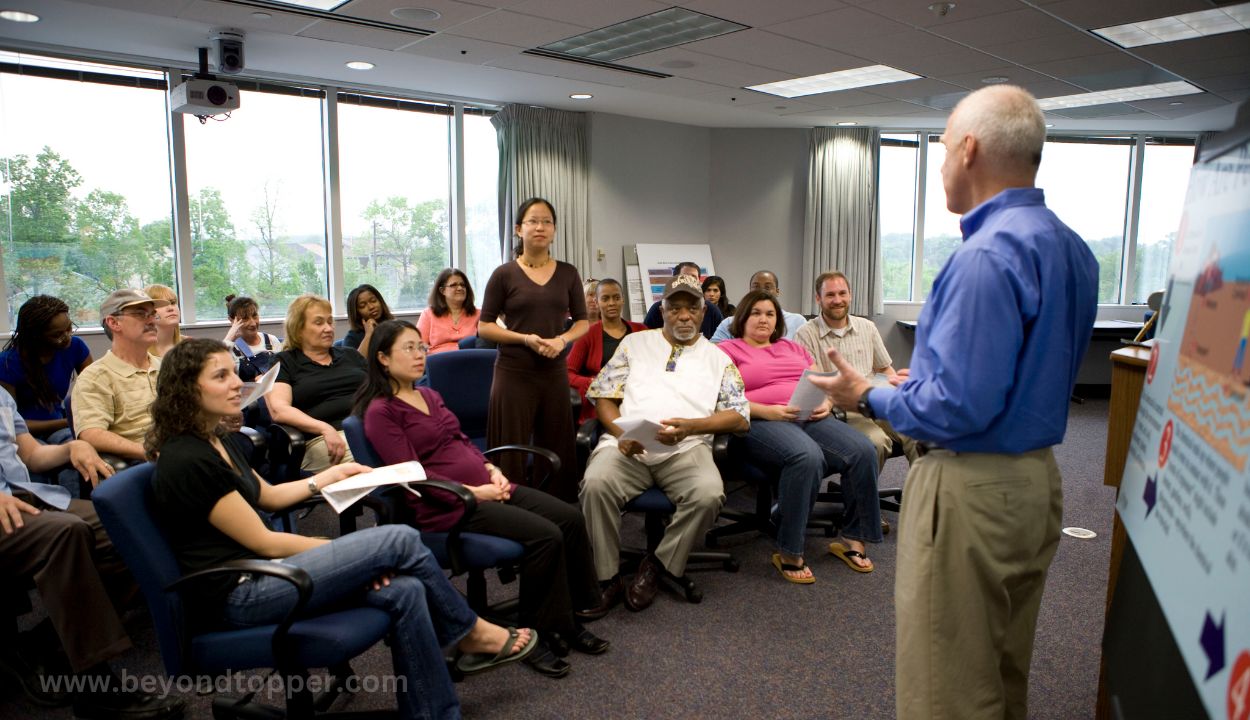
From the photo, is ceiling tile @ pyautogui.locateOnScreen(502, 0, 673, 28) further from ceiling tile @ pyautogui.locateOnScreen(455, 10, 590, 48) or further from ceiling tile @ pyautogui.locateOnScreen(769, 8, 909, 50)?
ceiling tile @ pyautogui.locateOnScreen(769, 8, 909, 50)

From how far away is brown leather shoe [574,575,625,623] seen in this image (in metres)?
2.85

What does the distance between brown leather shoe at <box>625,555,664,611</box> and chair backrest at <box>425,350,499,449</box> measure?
102 cm

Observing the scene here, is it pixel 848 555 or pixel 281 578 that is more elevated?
pixel 281 578

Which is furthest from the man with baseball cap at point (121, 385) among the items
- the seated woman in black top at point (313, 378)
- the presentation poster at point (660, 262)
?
the presentation poster at point (660, 262)

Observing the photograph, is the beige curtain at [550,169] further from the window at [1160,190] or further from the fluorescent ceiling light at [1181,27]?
the window at [1160,190]

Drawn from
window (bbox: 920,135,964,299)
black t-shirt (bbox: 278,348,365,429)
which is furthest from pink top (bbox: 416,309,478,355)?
window (bbox: 920,135,964,299)

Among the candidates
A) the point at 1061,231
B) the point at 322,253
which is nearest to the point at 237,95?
the point at 322,253

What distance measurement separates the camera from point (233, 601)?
1.90m

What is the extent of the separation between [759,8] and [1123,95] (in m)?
4.18

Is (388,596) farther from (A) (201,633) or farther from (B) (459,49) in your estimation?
(B) (459,49)

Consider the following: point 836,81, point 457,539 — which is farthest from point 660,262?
point 457,539

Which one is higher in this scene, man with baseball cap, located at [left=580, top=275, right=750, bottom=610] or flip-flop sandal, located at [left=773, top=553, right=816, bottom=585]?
man with baseball cap, located at [left=580, top=275, right=750, bottom=610]

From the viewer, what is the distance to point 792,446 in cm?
329

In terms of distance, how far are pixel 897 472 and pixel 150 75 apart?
5962 millimetres
